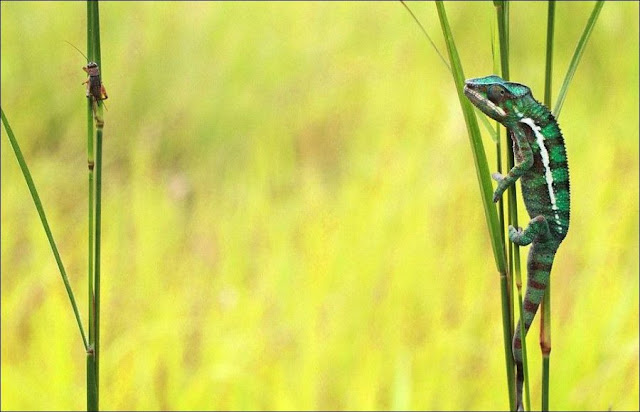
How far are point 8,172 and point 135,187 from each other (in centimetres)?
50

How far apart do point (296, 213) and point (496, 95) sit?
6.97ft

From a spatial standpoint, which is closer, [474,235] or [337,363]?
[337,363]

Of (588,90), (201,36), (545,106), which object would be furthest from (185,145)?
(545,106)

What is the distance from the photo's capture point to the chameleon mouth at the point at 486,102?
0.79m

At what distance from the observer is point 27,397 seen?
86.8 inches

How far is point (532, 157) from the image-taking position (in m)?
0.78

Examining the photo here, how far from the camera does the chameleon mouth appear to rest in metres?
0.79

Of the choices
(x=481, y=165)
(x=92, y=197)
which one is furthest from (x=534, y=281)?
(x=92, y=197)

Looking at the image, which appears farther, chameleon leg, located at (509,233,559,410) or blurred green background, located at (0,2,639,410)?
blurred green background, located at (0,2,639,410)

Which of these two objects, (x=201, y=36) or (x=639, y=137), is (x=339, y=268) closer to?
(x=639, y=137)

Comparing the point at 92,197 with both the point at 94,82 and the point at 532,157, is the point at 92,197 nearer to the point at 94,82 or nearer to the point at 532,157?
the point at 94,82

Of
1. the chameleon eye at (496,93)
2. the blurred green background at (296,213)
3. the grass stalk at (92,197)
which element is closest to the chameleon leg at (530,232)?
the chameleon eye at (496,93)

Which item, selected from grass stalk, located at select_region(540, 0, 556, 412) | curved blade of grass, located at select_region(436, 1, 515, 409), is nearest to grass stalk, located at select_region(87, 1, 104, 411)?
curved blade of grass, located at select_region(436, 1, 515, 409)

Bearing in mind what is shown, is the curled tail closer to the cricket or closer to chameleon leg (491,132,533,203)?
chameleon leg (491,132,533,203)
